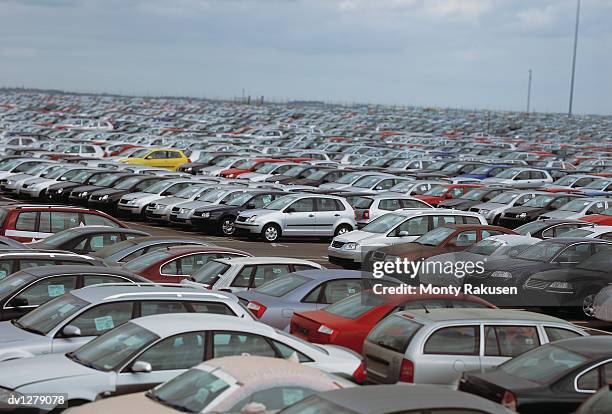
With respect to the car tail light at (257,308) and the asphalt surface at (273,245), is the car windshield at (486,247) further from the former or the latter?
the car tail light at (257,308)

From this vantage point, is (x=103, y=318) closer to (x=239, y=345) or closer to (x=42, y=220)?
(x=239, y=345)

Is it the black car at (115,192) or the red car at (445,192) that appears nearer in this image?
the black car at (115,192)

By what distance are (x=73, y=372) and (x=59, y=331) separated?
1.66 m

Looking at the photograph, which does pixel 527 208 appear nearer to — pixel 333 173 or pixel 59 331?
pixel 333 173

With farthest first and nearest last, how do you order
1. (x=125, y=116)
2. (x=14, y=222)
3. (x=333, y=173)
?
(x=125, y=116) < (x=333, y=173) < (x=14, y=222)

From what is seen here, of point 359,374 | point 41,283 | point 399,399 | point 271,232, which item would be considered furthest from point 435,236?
point 399,399

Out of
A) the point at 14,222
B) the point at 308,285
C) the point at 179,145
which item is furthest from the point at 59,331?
the point at 179,145

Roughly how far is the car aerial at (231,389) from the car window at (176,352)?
915 millimetres

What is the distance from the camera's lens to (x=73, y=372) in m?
9.48

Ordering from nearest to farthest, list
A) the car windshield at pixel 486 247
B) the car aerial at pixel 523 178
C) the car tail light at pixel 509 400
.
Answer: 1. the car tail light at pixel 509 400
2. the car windshield at pixel 486 247
3. the car aerial at pixel 523 178

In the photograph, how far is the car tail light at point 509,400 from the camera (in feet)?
31.2

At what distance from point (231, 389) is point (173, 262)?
911 cm

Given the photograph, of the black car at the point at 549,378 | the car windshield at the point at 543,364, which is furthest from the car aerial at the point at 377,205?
the black car at the point at 549,378

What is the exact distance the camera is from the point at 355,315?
→ 42.9 feet
